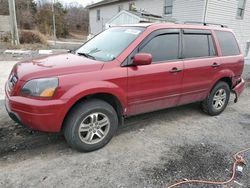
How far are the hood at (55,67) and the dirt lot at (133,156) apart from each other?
1.13 m

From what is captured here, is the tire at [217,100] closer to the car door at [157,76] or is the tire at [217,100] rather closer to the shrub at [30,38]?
the car door at [157,76]

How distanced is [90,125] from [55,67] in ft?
3.15

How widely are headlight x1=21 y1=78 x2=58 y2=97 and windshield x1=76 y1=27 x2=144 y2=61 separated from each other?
95cm

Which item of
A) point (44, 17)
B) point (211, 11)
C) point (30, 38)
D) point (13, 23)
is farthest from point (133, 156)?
point (44, 17)

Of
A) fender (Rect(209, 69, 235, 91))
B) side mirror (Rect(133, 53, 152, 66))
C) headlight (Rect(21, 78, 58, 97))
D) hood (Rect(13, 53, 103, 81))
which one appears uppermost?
side mirror (Rect(133, 53, 152, 66))

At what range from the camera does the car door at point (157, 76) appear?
3699 mm

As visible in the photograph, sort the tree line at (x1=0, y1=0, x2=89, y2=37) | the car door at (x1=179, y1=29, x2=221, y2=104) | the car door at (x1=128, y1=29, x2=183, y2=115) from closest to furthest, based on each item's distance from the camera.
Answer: the car door at (x1=128, y1=29, x2=183, y2=115) → the car door at (x1=179, y1=29, x2=221, y2=104) → the tree line at (x1=0, y1=0, x2=89, y2=37)

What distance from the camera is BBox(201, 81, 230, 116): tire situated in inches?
197

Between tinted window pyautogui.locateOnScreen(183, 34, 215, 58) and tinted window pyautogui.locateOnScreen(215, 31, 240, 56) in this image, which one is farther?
tinted window pyautogui.locateOnScreen(215, 31, 240, 56)

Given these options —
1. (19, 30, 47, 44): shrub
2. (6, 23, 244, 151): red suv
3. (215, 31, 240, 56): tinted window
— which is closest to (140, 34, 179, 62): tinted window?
(6, 23, 244, 151): red suv

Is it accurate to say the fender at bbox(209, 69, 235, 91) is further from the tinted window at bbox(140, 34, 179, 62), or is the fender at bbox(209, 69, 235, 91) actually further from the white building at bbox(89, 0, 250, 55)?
the white building at bbox(89, 0, 250, 55)

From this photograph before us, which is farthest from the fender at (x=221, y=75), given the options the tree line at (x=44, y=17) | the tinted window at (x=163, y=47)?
the tree line at (x=44, y=17)

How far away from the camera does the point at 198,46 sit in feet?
14.8

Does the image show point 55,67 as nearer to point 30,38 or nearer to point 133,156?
point 133,156
